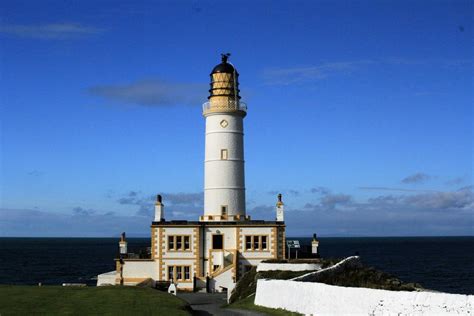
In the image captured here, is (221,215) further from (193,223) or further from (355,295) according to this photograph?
(355,295)

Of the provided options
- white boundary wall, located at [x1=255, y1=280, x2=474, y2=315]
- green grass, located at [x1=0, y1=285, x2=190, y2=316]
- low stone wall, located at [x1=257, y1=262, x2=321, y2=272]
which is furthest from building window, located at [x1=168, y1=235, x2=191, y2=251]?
white boundary wall, located at [x1=255, y1=280, x2=474, y2=315]

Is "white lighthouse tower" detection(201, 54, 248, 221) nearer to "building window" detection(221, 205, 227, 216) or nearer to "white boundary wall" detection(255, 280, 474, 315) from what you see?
"building window" detection(221, 205, 227, 216)

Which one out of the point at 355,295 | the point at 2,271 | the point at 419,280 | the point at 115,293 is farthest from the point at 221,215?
the point at 2,271

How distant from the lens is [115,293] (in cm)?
3481

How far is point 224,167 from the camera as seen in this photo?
2233 inches

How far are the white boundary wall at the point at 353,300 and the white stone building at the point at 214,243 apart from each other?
57.6 feet

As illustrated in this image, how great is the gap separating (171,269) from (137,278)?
2.70 meters

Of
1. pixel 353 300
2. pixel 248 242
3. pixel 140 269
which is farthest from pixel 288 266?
pixel 353 300

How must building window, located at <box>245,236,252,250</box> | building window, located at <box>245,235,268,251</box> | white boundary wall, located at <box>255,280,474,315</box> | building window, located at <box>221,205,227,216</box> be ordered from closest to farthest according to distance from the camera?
white boundary wall, located at <box>255,280,474,315</box> → building window, located at <box>245,235,268,251</box> → building window, located at <box>245,236,252,250</box> → building window, located at <box>221,205,227,216</box>

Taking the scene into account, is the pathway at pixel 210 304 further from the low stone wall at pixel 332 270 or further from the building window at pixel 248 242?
the building window at pixel 248 242

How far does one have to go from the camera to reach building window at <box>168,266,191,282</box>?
53.7 m

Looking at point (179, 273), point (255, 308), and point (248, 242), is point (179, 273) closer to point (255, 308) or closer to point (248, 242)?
point (248, 242)

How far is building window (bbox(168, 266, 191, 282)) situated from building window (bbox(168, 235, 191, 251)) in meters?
1.48

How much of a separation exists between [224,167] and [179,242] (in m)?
7.17
